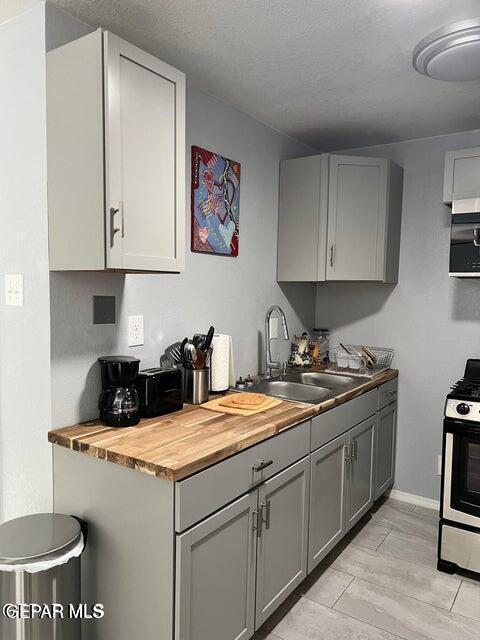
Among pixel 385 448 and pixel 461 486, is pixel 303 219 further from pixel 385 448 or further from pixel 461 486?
pixel 461 486

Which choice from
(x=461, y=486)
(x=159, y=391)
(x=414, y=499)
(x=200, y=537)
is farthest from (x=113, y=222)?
(x=414, y=499)

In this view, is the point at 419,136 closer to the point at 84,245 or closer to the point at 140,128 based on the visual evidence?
the point at 140,128

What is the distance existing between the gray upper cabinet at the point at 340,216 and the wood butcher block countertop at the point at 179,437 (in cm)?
120

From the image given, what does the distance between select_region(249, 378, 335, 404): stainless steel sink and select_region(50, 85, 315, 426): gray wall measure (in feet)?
0.61

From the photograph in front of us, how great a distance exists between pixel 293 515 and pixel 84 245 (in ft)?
4.72

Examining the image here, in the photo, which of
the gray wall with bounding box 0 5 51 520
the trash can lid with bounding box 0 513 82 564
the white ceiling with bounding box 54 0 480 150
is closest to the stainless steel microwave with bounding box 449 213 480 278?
the white ceiling with bounding box 54 0 480 150

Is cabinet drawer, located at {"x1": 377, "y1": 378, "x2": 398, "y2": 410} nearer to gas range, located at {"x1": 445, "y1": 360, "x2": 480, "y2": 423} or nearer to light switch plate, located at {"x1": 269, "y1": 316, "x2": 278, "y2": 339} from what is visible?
gas range, located at {"x1": 445, "y1": 360, "x2": 480, "y2": 423}

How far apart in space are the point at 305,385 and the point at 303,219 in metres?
1.08

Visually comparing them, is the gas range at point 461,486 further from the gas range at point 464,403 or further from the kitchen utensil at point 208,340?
the kitchen utensil at point 208,340

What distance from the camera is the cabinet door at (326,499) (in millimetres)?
2297

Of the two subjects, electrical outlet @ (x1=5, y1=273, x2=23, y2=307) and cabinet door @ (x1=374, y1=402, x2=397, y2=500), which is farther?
cabinet door @ (x1=374, y1=402, x2=397, y2=500)

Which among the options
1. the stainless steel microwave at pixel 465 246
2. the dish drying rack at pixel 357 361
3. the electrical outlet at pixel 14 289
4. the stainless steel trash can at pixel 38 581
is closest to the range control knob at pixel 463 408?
the dish drying rack at pixel 357 361

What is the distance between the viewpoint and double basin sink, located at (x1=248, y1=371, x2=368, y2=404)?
8.91 ft

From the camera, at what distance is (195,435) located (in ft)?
5.83
